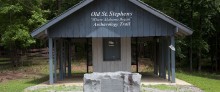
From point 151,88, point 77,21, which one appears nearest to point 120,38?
point 77,21

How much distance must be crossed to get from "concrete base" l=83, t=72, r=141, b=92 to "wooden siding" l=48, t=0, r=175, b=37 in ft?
17.5

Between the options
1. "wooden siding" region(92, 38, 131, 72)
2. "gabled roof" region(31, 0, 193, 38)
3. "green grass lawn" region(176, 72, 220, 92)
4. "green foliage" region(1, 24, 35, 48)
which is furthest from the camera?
"green foliage" region(1, 24, 35, 48)

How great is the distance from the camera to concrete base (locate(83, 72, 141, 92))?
13.2m

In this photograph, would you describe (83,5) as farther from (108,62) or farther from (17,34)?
(17,34)

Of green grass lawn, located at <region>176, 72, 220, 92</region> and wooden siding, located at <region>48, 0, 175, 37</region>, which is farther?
wooden siding, located at <region>48, 0, 175, 37</region>

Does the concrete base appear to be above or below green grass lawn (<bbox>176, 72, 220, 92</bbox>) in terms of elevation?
above

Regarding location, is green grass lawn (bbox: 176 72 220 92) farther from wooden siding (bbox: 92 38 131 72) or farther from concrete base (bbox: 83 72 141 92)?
concrete base (bbox: 83 72 141 92)

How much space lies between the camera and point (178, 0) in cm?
2919

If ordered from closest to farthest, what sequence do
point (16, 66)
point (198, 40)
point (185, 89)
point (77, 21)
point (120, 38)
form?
point (185, 89), point (77, 21), point (120, 38), point (198, 40), point (16, 66)

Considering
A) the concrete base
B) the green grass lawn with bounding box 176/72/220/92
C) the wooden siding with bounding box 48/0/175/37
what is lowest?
the green grass lawn with bounding box 176/72/220/92

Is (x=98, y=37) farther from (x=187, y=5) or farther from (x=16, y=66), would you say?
(x=16, y=66)

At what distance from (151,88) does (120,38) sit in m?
4.78

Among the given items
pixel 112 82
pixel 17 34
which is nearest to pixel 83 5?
pixel 112 82

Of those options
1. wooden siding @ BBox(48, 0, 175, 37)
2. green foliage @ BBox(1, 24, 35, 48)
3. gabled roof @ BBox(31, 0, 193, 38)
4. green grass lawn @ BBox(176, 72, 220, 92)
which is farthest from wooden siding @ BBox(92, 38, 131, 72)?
green foliage @ BBox(1, 24, 35, 48)
